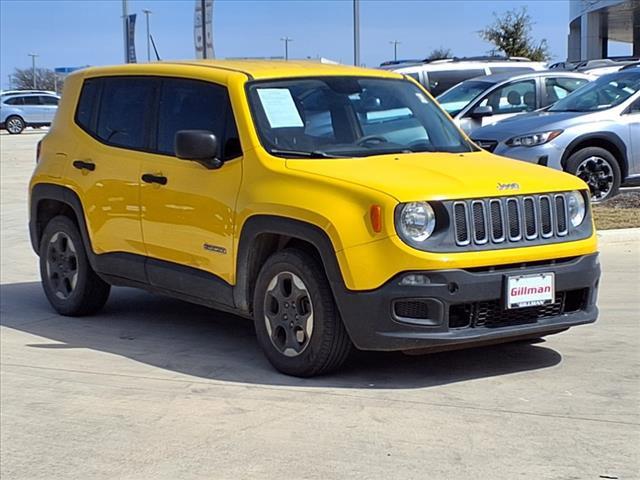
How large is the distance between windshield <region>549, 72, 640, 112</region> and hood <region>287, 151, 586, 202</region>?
6.67m

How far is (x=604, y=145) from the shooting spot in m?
12.4

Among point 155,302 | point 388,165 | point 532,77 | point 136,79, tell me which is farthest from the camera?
point 532,77

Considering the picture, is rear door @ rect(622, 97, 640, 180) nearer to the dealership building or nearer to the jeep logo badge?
the jeep logo badge

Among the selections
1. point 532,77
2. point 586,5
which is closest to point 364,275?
point 532,77

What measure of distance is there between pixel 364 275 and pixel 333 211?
0.41 meters

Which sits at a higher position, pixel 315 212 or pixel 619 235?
pixel 315 212

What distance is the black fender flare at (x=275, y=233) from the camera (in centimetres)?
591

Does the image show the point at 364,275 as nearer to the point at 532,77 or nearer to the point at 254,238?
the point at 254,238

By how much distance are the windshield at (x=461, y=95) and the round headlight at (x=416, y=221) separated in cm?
1139

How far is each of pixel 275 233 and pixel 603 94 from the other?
795cm

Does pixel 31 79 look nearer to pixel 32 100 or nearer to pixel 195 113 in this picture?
pixel 32 100

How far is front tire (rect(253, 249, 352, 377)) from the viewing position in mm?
6031

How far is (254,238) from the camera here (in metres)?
6.46

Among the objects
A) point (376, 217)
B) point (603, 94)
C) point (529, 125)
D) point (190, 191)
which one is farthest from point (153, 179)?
point (603, 94)
